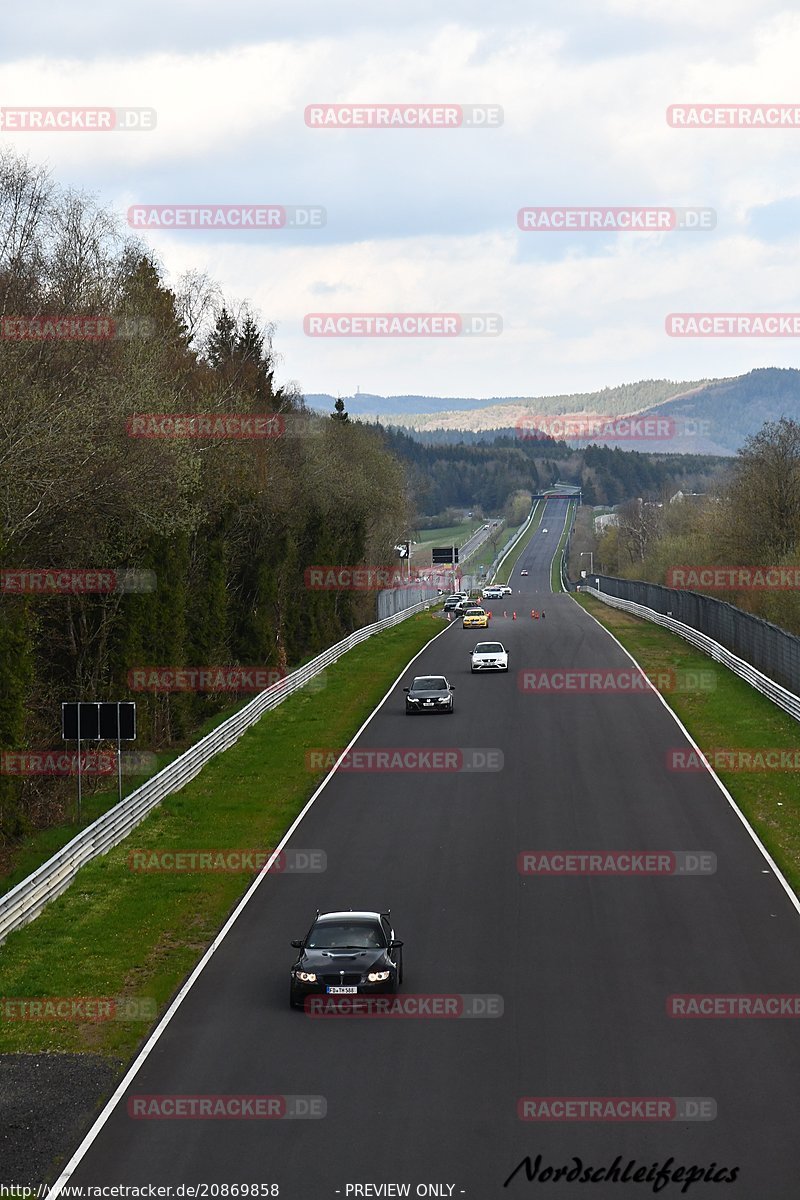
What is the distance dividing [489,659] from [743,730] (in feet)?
59.9

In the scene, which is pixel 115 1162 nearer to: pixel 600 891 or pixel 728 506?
pixel 600 891

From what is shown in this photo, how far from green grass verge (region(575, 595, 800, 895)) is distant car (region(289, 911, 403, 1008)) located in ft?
32.9

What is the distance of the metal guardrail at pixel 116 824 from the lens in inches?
979

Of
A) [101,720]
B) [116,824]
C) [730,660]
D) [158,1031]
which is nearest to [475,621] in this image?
[730,660]

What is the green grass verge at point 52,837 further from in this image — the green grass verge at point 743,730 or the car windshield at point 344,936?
the green grass verge at point 743,730

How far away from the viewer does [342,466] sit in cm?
8788

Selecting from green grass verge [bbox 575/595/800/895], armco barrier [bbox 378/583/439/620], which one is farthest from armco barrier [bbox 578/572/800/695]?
armco barrier [bbox 378/583/439/620]

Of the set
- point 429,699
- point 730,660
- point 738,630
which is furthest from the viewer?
point 738,630

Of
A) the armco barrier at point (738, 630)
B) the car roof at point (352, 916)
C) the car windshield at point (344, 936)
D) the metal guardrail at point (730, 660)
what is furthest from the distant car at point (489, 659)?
the car windshield at point (344, 936)

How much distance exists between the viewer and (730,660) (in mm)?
61156

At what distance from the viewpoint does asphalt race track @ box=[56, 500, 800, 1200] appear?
14734 mm

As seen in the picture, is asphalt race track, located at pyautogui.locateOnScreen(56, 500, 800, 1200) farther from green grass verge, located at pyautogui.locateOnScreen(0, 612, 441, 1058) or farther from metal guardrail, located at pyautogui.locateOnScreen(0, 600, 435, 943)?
metal guardrail, located at pyautogui.locateOnScreen(0, 600, 435, 943)

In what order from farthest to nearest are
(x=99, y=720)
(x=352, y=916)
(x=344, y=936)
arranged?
1. (x=99, y=720)
2. (x=352, y=916)
3. (x=344, y=936)

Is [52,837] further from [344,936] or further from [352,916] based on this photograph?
[344,936]
